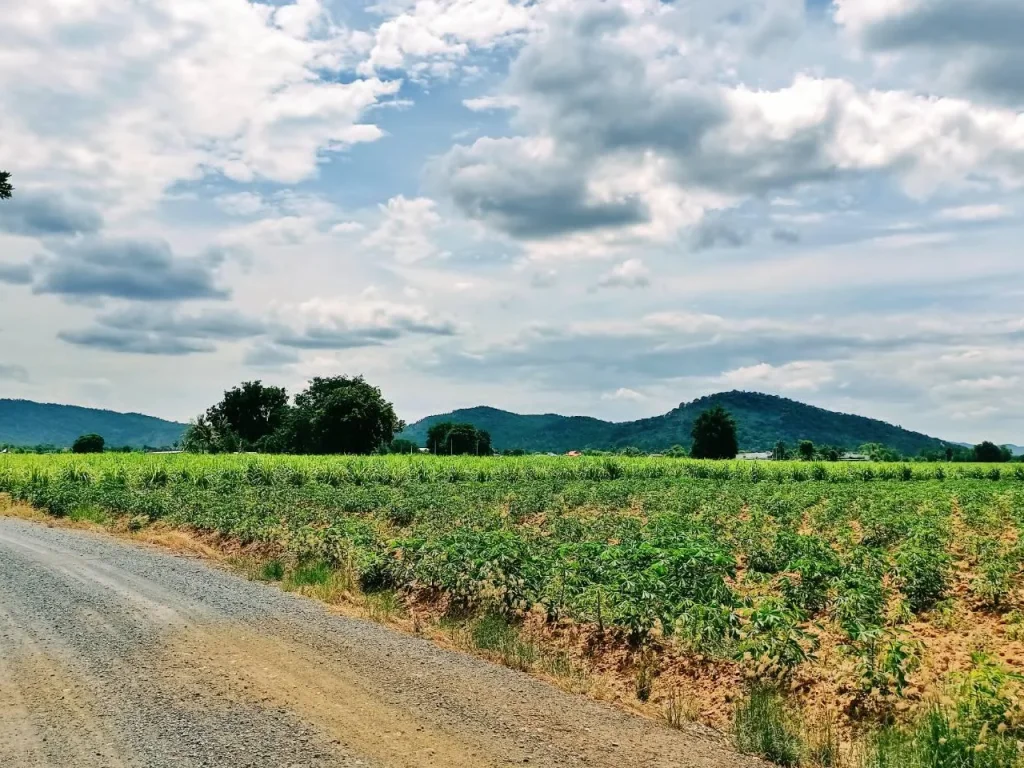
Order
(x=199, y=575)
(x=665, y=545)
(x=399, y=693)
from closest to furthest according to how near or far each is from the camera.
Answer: (x=399, y=693), (x=665, y=545), (x=199, y=575)

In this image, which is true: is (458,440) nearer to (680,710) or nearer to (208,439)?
(208,439)

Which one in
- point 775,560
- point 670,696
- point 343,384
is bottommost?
point 670,696

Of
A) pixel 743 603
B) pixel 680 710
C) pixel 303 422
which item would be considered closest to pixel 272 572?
pixel 743 603

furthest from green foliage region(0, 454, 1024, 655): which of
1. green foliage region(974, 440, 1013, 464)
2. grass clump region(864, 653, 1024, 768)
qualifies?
green foliage region(974, 440, 1013, 464)

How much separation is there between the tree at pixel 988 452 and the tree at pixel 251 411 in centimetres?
11200

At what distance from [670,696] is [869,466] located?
6254 cm

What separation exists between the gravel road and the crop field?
113cm

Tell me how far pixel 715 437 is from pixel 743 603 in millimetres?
113291

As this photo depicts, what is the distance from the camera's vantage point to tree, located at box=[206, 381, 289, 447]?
122m

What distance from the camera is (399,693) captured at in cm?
909

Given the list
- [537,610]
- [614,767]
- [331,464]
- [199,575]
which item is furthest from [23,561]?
[331,464]

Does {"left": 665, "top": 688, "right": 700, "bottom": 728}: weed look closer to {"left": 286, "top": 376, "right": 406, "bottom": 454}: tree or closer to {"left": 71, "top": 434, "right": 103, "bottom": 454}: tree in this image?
{"left": 286, "top": 376, "right": 406, "bottom": 454}: tree

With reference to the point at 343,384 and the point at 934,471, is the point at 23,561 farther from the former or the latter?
the point at 343,384

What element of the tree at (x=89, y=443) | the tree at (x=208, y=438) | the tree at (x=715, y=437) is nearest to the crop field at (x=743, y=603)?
the tree at (x=208, y=438)
